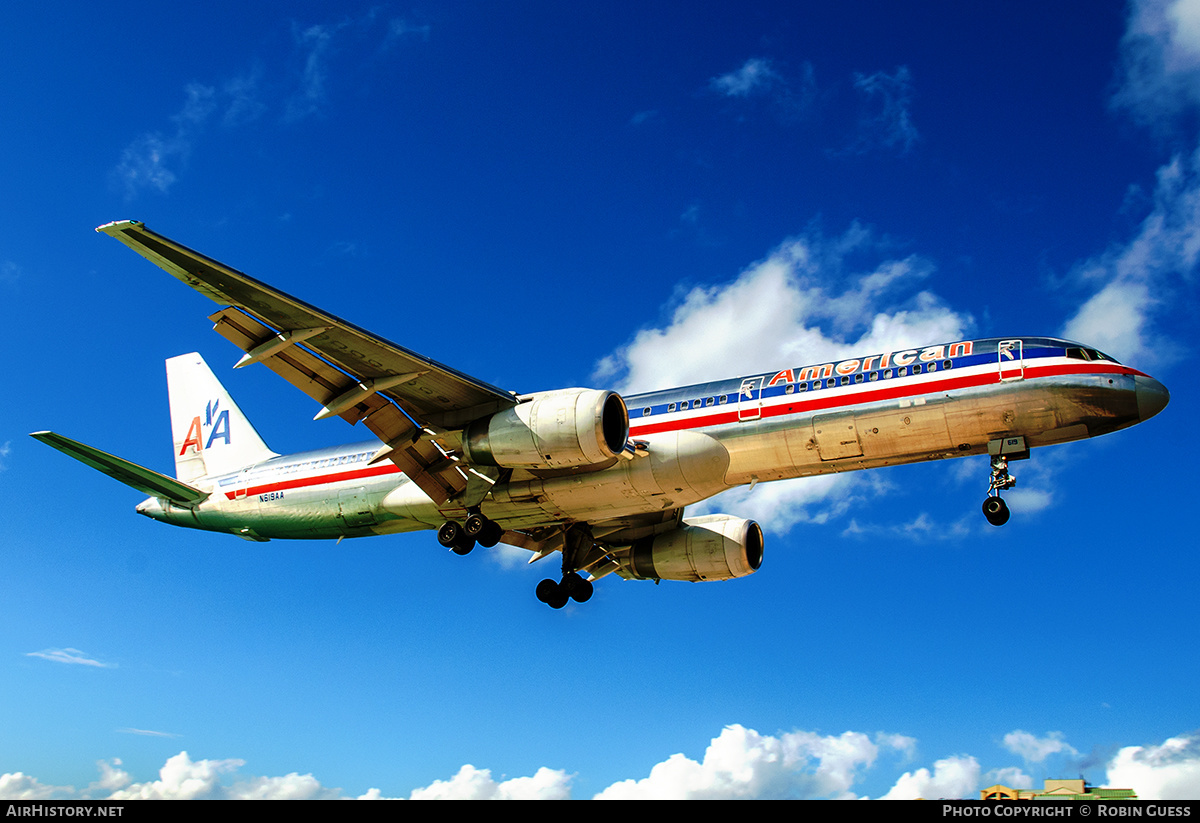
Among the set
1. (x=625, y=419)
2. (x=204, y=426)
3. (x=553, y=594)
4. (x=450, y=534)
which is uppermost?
(x=204, y=426)

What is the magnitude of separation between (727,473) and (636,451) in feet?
8.65

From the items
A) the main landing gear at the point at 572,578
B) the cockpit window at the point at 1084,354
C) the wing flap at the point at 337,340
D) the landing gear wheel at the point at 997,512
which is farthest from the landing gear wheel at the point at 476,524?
the cockpit window at the point at 1084,354

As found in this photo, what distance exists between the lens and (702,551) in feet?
94.8

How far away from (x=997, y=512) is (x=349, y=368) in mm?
16638

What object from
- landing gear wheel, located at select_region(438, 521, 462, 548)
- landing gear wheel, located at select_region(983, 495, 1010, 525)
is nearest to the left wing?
landing gear wheel, located at select_region(438, 521, 462, 548)

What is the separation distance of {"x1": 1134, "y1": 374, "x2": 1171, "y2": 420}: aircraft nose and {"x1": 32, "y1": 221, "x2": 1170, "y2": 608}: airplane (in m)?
0.05

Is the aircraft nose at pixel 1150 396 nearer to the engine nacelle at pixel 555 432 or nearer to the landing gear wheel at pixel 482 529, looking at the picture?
the engine nacelle at pixel 555 432

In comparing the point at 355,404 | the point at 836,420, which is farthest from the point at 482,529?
the point at 836,420

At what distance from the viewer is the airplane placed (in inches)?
845

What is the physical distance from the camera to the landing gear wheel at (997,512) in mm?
22672

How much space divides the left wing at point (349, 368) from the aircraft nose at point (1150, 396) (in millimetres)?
15274

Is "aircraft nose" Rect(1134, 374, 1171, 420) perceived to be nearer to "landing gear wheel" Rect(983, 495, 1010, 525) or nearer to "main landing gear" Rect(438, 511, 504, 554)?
"landing gear wheel" Rect(983, 495, 1010, 525)

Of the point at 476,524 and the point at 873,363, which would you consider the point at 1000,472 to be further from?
the point at 476,524
